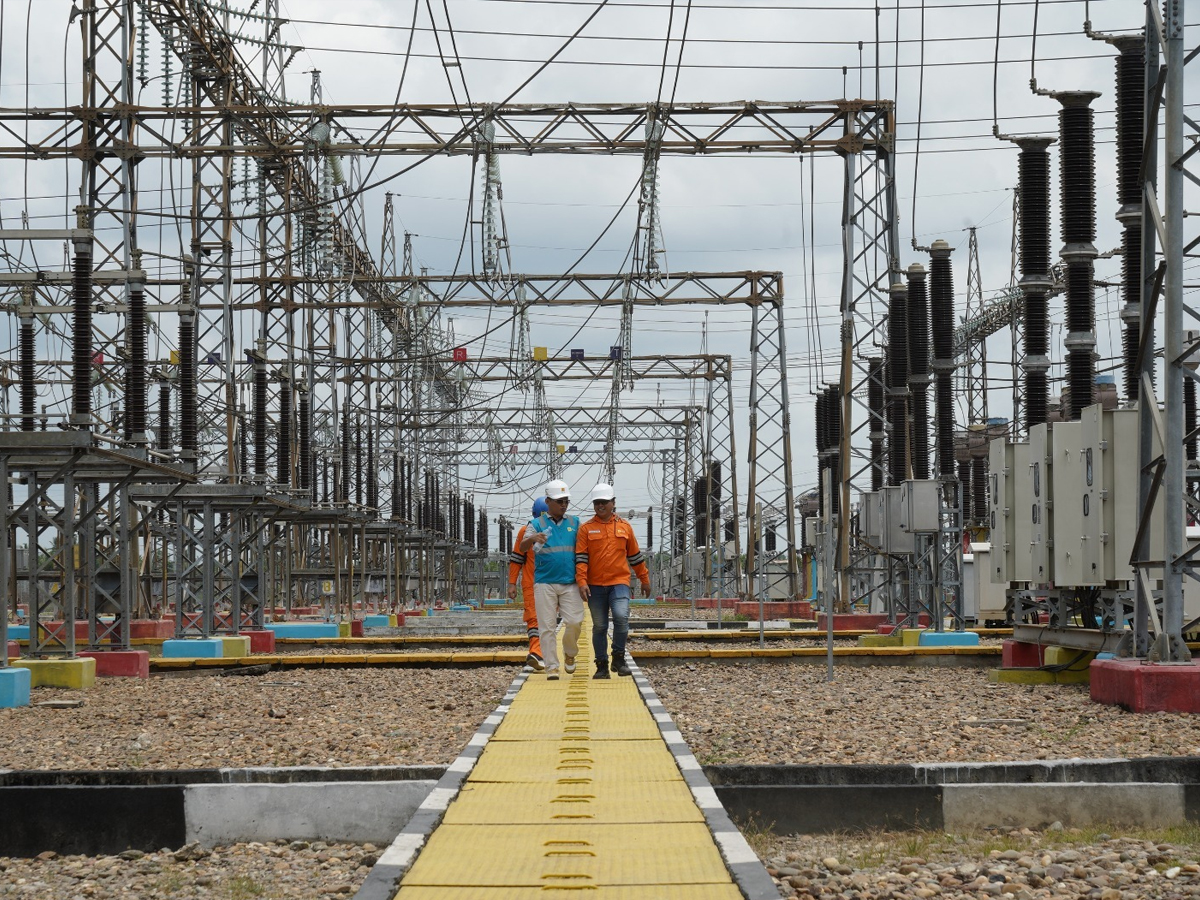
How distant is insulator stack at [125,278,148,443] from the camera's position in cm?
1725

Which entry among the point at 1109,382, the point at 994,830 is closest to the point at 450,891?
the point at 994,830

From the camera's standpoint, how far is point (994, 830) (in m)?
7.05

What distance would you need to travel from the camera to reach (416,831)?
18.6ft

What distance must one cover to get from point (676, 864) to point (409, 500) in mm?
39827

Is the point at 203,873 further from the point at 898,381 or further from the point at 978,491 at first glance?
the point at 978,491

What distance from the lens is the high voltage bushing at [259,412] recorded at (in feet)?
75.6

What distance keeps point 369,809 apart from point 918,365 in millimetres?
15248

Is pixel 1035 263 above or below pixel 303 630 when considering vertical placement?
above

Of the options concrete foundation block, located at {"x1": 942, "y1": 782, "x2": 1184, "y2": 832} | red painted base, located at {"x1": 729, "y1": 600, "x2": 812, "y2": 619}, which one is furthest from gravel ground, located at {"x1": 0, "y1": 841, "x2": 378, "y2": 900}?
red painted base, located at {"x1": 729, "y1": 600, "x2": 812, "y2": 619}

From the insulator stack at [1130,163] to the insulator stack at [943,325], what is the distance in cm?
644

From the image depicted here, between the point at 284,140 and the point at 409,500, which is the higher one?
the point at 284,140

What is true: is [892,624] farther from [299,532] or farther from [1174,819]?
[299,532]

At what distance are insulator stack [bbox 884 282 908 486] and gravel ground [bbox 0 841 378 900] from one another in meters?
15.4

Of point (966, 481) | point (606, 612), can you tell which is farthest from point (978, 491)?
point (606, 612)
